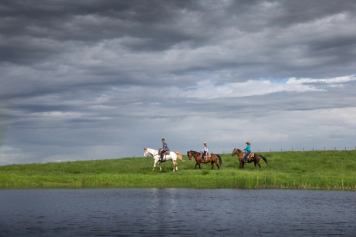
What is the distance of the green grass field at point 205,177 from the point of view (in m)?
51.9

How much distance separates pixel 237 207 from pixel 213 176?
1797 centimetres

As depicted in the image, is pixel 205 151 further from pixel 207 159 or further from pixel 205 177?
pixel 205 177

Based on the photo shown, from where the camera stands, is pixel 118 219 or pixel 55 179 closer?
Result: pixel 118 219

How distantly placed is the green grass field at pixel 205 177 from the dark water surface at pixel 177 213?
429cm

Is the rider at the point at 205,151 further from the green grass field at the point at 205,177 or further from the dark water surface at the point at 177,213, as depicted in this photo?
the dark water surface at the point at 177,213

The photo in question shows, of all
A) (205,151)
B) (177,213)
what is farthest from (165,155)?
(177,213)

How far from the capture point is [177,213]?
32.8 metres

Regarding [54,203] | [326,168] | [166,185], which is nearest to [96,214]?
[54,203]

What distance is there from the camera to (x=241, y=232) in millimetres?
26016

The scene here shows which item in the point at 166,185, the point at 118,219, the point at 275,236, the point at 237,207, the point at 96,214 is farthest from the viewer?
the point at 166,185

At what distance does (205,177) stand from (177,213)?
2058 cm

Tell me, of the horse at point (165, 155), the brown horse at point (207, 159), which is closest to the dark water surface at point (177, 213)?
the horse at point (165, 155)

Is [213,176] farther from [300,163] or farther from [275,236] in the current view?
[275,236]

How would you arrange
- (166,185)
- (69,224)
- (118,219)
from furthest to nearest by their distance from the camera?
(166,185) → (118,219) → (69,224)
